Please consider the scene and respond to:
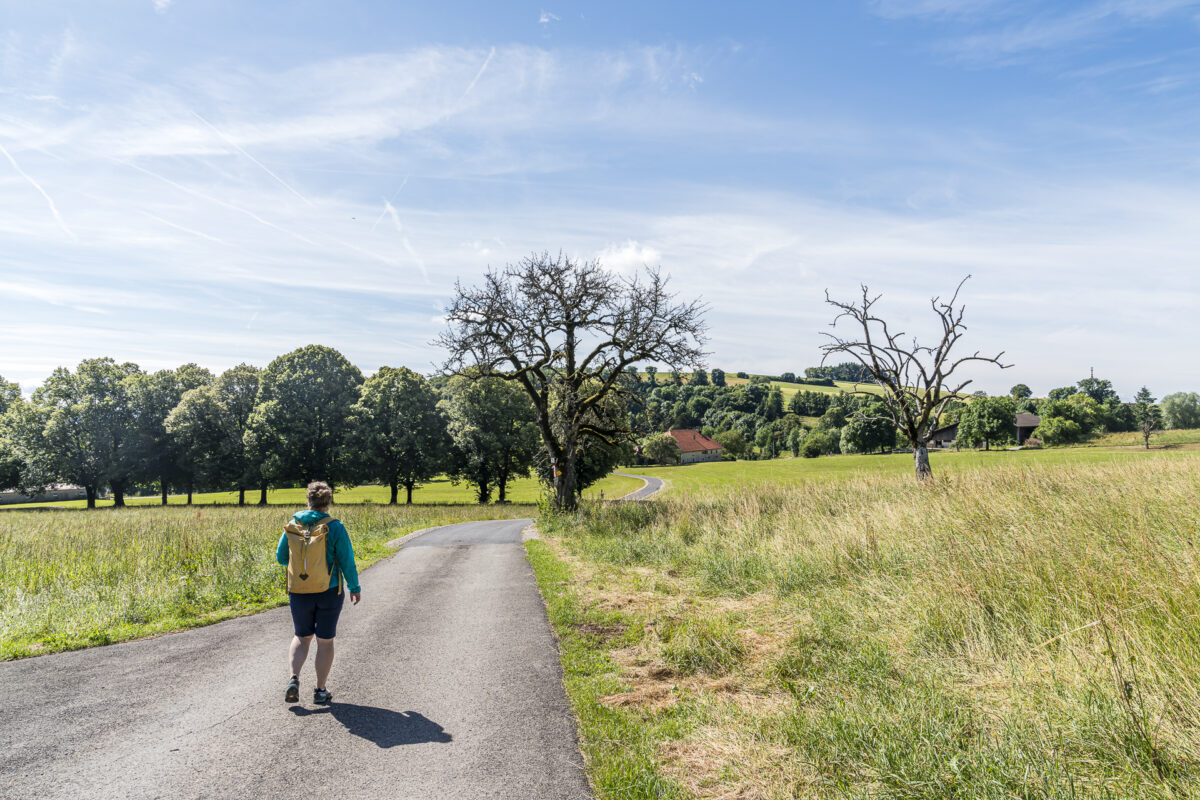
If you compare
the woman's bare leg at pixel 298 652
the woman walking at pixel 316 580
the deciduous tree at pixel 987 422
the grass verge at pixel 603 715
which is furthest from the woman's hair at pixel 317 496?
the deciduous tree at pixel 987 422

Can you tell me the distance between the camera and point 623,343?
2347 centimetres

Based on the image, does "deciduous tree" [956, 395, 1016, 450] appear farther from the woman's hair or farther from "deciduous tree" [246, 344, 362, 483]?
the woman's hair

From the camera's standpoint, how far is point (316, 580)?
588cm

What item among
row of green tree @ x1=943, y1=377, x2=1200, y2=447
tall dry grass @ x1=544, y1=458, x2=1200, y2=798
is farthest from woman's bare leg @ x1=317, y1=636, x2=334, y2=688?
row of green tree @ x1=943, y1=377, x2=1200, y2=447

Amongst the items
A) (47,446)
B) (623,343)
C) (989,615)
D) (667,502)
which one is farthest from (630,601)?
(47,446)

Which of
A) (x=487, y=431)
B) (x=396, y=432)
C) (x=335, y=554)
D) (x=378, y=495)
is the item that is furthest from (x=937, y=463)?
(x=378, y=495)

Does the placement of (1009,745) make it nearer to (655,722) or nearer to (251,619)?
(655,722)

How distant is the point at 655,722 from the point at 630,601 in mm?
Answer: 4544

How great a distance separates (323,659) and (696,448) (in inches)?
4952

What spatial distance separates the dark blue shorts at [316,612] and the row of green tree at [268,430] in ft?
119

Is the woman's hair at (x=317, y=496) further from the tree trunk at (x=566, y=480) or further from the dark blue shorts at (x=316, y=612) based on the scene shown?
the tree trunk at (x=566, y=480)

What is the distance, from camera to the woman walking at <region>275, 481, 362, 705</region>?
5.86 meters

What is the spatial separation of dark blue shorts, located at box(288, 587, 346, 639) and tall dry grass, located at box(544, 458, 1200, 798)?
3730 mm

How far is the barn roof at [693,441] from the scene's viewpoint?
128 m
